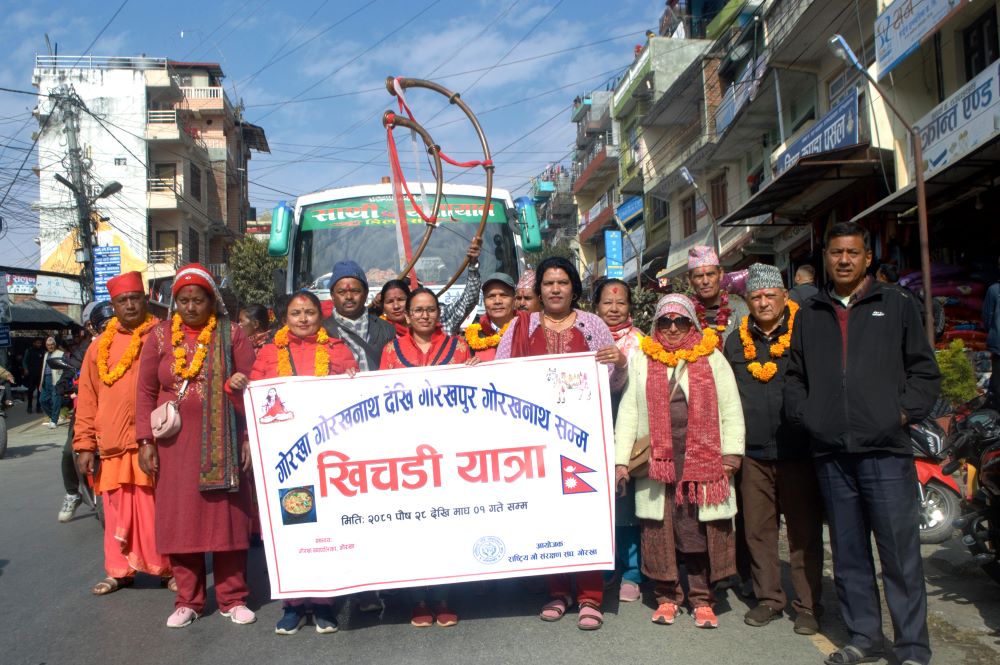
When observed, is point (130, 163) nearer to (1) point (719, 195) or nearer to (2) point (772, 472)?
(1) point (719, 195)

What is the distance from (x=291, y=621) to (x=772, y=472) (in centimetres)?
266

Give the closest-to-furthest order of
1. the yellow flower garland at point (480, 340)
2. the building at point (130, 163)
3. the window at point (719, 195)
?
the yellow flower garland at point (480, 340) < the window at point (719, 195) < the building at point (130, 163)

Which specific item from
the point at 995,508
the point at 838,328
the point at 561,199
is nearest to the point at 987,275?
the point at 995,508

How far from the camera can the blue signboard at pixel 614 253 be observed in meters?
34.8

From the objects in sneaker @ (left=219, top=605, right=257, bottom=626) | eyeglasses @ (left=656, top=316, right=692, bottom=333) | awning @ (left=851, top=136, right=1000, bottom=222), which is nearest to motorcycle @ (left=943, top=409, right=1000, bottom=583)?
eyeglasses @ (left=656, top=316, right=692, bottom=333)

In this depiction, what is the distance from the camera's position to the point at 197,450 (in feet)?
15.2

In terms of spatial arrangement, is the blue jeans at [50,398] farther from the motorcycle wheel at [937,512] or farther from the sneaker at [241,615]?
the motorcycle wheel at [937,512]

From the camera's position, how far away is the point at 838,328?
12.8 ft

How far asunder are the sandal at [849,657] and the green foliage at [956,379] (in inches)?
147

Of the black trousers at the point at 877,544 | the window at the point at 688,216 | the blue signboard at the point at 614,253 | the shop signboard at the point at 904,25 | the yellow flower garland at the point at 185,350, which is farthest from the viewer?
the blue signboard at the point at 614,253

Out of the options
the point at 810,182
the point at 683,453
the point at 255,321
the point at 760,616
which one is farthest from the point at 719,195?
the point at 760,616

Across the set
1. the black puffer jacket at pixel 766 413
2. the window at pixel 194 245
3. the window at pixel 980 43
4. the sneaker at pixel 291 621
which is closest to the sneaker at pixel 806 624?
the black puffer jacket at pixel 766 413

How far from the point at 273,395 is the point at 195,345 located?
706 millimetres

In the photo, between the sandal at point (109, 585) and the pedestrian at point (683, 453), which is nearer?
the pedestrian at point (683, 453)
